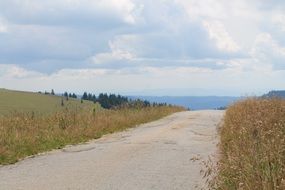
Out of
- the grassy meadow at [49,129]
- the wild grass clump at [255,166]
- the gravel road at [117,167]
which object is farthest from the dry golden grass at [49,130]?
the wild grass clump at [255,166]

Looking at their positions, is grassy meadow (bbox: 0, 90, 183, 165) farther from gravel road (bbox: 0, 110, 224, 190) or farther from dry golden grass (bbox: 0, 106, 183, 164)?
gravel road (bbox: 0, 110, 224, 190)

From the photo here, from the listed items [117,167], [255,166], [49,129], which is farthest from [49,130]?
[255,166]

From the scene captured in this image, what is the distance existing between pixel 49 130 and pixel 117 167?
22.7ft

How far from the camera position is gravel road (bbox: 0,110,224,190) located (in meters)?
10.5

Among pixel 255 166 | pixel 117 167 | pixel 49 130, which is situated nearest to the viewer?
pixel 255 166

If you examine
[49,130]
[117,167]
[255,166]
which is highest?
[255,166]

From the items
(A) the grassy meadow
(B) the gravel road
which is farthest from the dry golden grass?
(B) the gravel road

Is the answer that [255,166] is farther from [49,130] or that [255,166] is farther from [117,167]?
[49,130]

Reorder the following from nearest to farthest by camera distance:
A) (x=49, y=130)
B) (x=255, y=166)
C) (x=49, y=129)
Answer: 1. (x=255, y=166)
2. (x=49, y=130)
3. (x=49, y=129)

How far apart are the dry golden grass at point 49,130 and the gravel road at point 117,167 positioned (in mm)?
631

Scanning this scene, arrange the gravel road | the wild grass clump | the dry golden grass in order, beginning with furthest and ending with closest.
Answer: the dry golden grass
the gravel road
the wild grass clump

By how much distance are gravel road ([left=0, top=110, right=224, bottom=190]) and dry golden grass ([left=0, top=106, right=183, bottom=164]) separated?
63 centimetres

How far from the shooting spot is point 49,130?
18.8m

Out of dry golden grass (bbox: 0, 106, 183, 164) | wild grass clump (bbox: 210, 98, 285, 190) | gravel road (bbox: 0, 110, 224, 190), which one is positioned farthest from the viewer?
dry golden grass (bbox: 0, 106, 183, 164)
